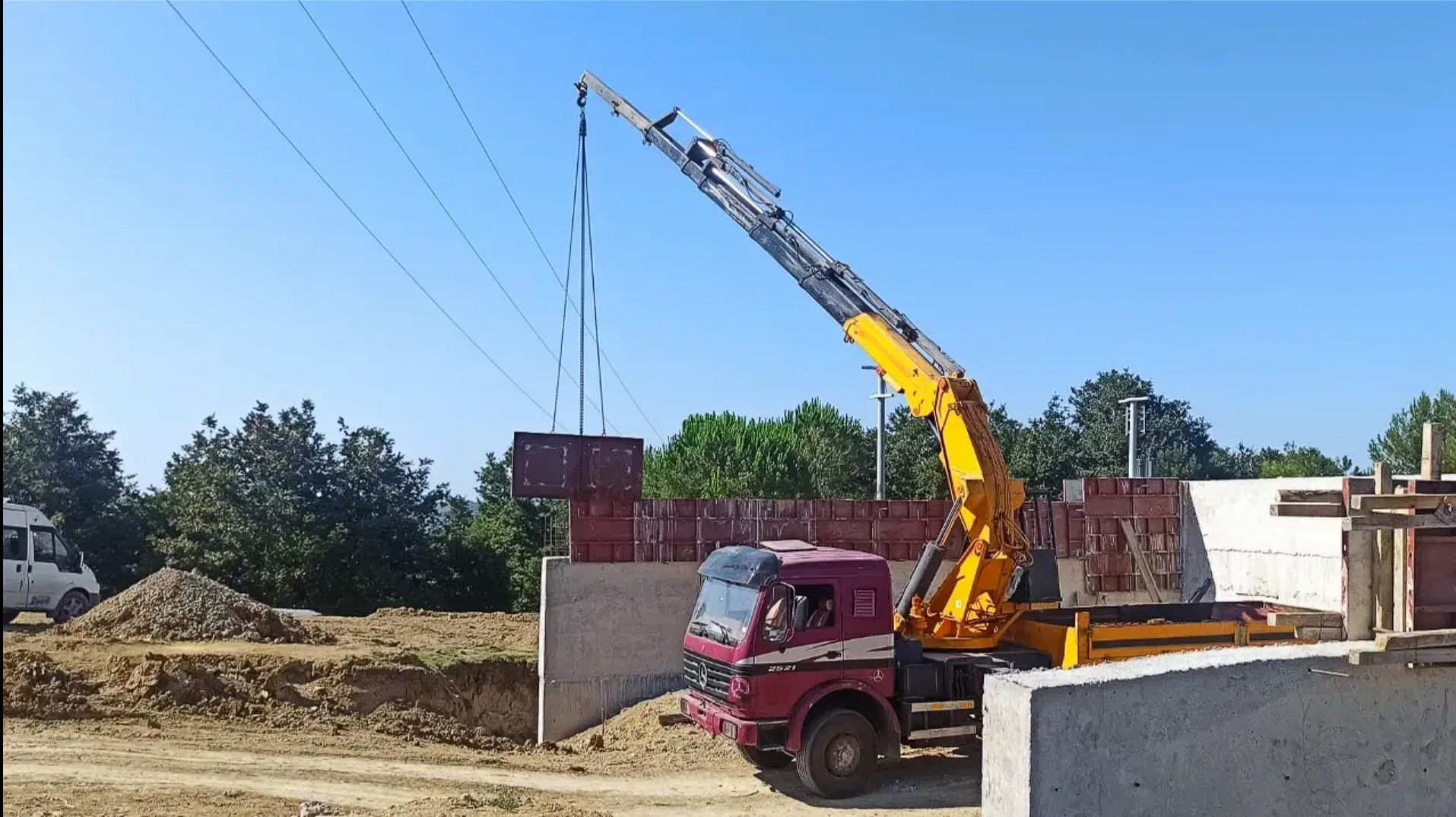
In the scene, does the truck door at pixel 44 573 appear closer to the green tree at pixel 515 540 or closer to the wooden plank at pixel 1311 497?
the green tree at pixel 515 540

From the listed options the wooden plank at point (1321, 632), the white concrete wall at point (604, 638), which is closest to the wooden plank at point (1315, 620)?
the wooden plank at point (1321, 632)

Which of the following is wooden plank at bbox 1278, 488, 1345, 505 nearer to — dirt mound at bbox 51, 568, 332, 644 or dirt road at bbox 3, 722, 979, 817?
dirt road at bbox 3, 722, 979, 817

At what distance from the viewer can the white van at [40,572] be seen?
20.8 meters

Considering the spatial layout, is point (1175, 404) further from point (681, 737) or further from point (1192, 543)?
point (681, 737)

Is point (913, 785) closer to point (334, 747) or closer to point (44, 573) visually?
point (334, 747)

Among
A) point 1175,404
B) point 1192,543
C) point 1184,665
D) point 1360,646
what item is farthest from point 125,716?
point 1175,404

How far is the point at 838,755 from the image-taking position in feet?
37.9

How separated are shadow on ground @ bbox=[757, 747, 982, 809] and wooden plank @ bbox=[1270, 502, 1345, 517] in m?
5.26

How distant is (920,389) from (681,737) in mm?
5586

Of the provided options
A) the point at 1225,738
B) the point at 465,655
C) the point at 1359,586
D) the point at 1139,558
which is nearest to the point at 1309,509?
the point at 1359,586

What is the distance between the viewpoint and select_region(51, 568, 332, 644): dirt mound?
18.8m

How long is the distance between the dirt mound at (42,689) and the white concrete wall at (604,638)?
20.6 feet

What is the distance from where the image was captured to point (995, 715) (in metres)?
6.56

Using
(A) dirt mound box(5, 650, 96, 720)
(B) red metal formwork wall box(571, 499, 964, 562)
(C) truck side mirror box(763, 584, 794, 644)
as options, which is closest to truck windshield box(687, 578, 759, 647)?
(C) truck side mirror box(763, 584, 794, 644)
